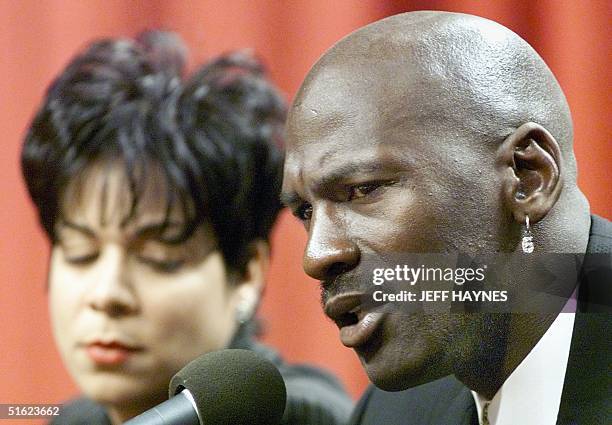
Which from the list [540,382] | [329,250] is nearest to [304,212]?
[329,250]

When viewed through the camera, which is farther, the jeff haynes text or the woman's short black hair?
the woman's short black hair

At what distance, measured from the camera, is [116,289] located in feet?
4.94

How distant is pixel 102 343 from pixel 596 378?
0.78 meters

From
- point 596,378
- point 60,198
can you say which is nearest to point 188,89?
point 60,198

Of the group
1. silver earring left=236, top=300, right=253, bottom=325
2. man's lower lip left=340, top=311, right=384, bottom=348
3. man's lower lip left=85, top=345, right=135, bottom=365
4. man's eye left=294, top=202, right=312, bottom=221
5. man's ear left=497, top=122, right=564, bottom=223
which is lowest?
man's lower lip left=85, top=345, right=135, bottom=365

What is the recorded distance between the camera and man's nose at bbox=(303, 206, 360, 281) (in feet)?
3.65

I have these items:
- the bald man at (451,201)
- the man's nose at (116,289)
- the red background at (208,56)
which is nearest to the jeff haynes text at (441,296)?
the bald man at (451,201)

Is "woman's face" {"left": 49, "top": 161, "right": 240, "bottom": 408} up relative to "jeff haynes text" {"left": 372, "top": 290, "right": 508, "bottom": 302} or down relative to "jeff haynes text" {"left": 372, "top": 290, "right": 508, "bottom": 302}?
down

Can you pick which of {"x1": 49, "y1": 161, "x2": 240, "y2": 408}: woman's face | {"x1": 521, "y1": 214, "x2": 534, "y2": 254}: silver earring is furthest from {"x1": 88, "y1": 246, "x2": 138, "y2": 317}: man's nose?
{"x1": 521, "y1": 214, "x2": 534, "y2": 254}: silver earring

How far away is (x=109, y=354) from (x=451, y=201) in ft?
2.22

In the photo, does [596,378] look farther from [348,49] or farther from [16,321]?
[16,321]

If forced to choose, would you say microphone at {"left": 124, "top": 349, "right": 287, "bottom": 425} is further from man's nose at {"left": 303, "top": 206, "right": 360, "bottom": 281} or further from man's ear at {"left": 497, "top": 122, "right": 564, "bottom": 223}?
man's ear at {"left": 497, "top": 122, "right": 564, "bottom": 223}

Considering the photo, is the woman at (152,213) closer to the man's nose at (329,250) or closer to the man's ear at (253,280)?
the man's ear at (253,280)

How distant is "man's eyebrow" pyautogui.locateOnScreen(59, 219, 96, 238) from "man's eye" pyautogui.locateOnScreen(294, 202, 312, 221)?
1.53 feet
